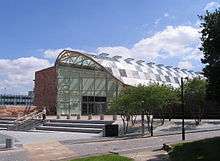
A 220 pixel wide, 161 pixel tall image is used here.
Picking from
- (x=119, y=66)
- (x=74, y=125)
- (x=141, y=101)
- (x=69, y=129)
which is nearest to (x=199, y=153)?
(x=141, y=101)

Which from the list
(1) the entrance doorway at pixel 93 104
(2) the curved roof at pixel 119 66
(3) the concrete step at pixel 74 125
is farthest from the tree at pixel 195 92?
(1) the entrance doorway at pixel 93 104

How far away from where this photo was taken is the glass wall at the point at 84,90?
2953 inches

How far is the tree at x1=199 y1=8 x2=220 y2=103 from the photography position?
19484 millimetres

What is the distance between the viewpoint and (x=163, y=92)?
43438 mm

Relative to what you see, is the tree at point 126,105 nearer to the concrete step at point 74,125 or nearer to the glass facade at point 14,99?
the concrete step at point 74,125

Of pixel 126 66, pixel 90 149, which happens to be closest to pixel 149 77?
pixel 126 66

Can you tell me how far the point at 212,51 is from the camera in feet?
65.0

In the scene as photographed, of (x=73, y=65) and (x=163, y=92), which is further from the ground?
(x=73, y=65)

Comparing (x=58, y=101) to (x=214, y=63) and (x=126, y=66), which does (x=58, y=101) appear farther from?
(x=214, y=63)

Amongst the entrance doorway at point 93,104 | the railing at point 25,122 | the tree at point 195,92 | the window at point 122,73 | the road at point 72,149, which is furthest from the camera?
the window at point 122,73

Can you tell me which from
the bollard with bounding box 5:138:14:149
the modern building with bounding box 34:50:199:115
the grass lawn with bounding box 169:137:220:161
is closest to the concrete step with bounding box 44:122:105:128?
the bollard with bounding box 5:138:14:149

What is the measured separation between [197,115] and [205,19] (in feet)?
118

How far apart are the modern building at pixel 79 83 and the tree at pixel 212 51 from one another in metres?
52.5

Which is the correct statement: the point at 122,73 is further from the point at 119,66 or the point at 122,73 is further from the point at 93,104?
the point at 93,104
